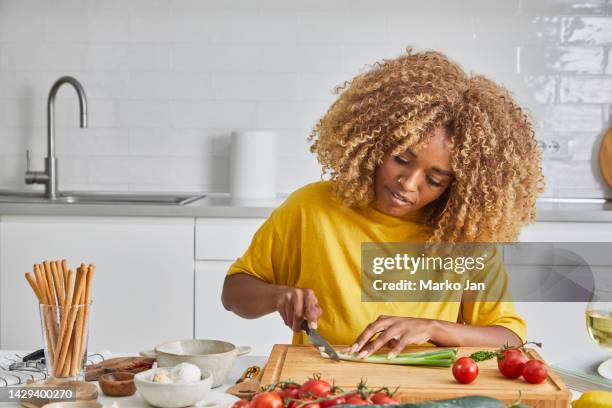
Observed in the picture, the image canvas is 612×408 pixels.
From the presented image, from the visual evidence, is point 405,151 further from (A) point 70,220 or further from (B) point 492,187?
(A) point 70,220

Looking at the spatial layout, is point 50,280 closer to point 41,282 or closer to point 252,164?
point 41,282

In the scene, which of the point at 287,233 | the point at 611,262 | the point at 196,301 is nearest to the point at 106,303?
the point at 196,301

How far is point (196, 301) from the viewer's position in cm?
312

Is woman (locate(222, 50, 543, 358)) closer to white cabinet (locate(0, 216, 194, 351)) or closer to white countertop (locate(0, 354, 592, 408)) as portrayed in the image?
white countertop (locate(0, 354, 592, 408))

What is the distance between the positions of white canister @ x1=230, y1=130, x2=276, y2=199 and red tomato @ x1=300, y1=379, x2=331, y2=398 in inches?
94.7

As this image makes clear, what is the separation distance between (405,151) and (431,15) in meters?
1.99

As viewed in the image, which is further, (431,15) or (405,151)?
(431,15)

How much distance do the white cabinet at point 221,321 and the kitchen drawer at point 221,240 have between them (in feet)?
0.11

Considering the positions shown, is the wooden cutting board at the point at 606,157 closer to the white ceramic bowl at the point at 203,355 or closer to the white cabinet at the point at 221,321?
the white cabinet at the point at 221,321

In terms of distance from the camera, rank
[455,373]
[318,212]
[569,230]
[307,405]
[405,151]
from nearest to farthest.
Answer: [307,405]
[455,373]
[405,151]
[318,212]
[569,230]

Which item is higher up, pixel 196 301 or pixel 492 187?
pixel 492 187

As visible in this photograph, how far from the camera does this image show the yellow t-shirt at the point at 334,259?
1.90 m

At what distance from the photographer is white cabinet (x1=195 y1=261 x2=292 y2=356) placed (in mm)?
3105

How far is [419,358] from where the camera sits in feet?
4.72
